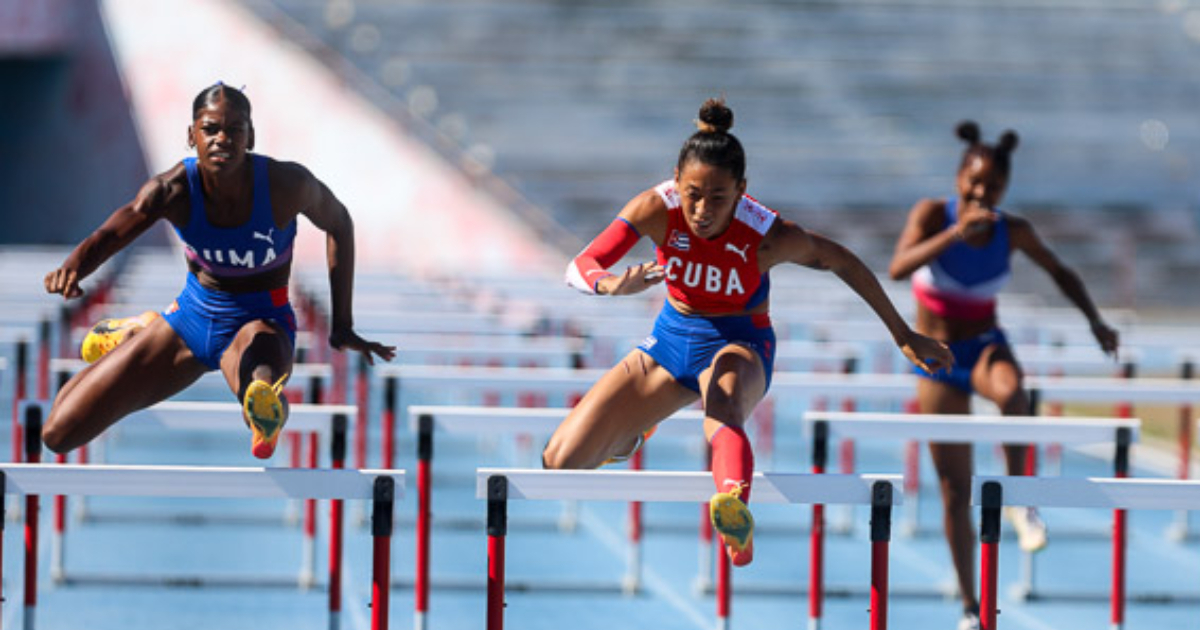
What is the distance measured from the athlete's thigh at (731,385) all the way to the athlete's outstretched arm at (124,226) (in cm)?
153

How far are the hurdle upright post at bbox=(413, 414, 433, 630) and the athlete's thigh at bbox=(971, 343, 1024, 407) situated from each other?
1933 millimetres

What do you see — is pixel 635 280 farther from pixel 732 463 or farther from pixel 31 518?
pixel 31 518

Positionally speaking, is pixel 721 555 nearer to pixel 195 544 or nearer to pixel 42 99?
pixel 195 544

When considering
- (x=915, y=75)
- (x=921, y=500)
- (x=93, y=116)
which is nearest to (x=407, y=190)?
(x=93, y=116)

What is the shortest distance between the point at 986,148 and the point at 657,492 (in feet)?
7.74

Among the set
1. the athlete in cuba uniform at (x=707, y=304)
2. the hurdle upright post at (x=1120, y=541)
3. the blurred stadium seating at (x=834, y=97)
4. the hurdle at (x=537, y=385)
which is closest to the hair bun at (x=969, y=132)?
the hurdle at (x=537, y=385)

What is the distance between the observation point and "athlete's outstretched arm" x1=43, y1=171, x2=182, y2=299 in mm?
5004

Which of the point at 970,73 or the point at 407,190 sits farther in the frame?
the point at 970,73

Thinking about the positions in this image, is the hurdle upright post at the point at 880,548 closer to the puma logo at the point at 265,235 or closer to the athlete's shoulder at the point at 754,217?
the athlete's shoulder at the point at 754,217

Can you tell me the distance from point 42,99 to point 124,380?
19450 mm

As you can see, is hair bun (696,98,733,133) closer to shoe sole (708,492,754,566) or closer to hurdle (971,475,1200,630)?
shoe sole (708,492,754,566)

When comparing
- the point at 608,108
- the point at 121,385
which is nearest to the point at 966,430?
the point at 121,385

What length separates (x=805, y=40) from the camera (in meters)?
22.9

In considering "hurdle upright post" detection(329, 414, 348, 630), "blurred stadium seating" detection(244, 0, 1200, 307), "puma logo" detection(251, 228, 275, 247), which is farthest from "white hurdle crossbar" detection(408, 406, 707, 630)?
"blurred stadium seating" detection(244, 0, 1200, 307)
